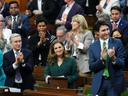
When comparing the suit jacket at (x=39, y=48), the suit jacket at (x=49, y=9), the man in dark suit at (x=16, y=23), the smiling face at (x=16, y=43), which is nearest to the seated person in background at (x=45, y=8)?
the suit jacket at (x=49, y=9)

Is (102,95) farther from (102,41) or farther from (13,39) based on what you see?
(13,39)

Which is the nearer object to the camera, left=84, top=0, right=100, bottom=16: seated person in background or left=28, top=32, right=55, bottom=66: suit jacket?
left=28, top=32, right=55, bottom=66: suit jacket

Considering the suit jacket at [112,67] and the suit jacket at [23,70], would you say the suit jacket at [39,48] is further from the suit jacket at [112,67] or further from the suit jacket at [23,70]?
the suit jacket at [112,67]

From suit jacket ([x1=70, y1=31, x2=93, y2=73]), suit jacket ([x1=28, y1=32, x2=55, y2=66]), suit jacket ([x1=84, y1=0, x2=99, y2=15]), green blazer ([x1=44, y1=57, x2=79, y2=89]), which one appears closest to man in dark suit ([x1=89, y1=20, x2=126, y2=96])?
green blazer ([x1=44, y1=57, x2=79, y2=89])

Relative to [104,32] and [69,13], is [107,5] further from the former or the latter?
[104,32]

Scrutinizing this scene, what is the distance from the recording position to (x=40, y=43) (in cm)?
612

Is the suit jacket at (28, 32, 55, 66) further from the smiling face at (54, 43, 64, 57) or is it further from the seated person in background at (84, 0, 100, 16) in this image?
the seated person in background at (84, 0, 100, 16)

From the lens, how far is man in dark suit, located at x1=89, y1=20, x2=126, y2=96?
14.2 ft

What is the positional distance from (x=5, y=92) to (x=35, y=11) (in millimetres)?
4565

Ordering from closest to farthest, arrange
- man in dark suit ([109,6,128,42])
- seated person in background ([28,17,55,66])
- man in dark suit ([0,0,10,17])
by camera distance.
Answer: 1. seated person in background ([28,17,55,66])
2. man in dark suit ([109,6,128,42])
3. man in dark suit ([0,0,10,17])

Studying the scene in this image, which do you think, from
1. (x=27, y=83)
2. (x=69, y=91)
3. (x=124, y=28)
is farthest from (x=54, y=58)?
(x=124, y=28)

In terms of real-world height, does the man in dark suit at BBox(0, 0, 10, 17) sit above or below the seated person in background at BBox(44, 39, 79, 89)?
above

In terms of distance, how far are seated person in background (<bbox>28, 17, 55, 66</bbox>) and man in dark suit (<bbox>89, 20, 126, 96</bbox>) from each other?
176 centimetres

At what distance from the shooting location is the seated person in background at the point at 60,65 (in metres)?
4.94
